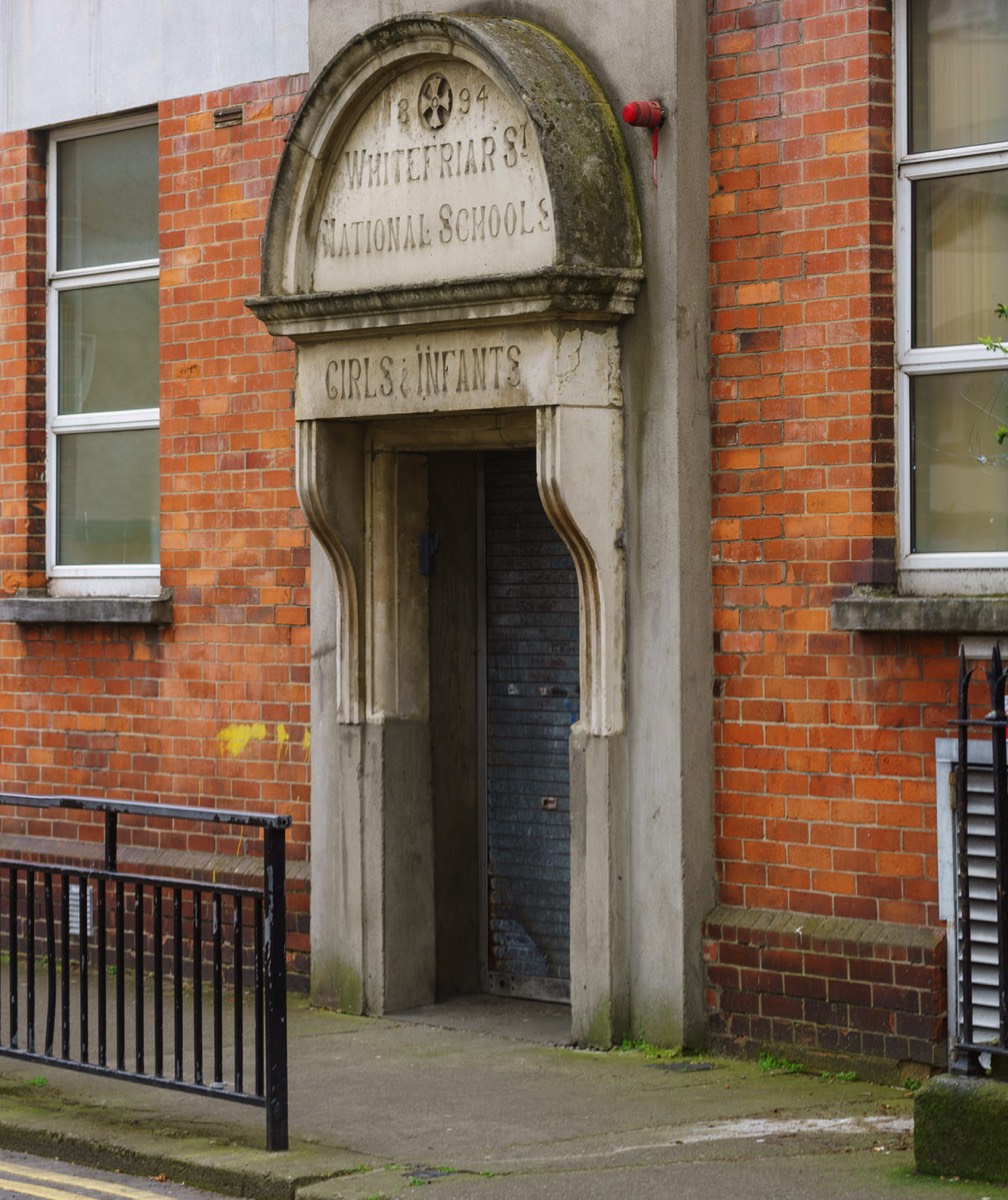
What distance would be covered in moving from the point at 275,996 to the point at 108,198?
576 centimetres

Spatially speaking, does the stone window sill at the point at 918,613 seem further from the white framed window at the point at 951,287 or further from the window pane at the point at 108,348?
the window pane at the point at 108,348

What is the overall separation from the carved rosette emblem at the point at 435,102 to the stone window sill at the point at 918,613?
271 centimetres

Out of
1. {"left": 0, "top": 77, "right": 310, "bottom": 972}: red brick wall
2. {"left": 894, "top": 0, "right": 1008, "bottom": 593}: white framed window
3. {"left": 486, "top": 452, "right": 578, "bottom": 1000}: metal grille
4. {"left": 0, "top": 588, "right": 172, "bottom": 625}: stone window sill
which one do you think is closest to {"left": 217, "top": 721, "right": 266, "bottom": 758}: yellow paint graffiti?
{"left": 0, "top": 77, "right": 310, "bottom": 972}: red brick wall

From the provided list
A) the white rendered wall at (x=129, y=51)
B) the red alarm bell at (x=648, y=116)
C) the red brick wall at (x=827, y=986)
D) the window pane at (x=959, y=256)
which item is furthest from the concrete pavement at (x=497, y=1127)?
the white rendered wall at (x=129, y=51)

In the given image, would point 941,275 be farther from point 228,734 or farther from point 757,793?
point 228,734

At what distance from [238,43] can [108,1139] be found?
5.54 m

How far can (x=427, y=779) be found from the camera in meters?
10.1

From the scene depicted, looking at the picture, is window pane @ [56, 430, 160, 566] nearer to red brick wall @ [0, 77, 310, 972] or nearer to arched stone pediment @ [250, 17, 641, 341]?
red brick wall @ [0, 77, 310, 972]

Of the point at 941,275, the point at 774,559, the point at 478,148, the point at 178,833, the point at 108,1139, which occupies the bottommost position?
the point at 108,1139

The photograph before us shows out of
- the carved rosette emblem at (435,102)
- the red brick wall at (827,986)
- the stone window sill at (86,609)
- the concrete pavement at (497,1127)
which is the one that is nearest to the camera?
the concrete pavement at (497,1127)

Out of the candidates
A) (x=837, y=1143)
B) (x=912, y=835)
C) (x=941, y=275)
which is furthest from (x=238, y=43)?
(x=837, y=1143)

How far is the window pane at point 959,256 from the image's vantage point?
326 inches

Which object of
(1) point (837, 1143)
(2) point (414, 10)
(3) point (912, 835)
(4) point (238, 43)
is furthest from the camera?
(4) point (238, 43)

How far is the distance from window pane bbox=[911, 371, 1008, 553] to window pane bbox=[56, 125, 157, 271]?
4688 mm
